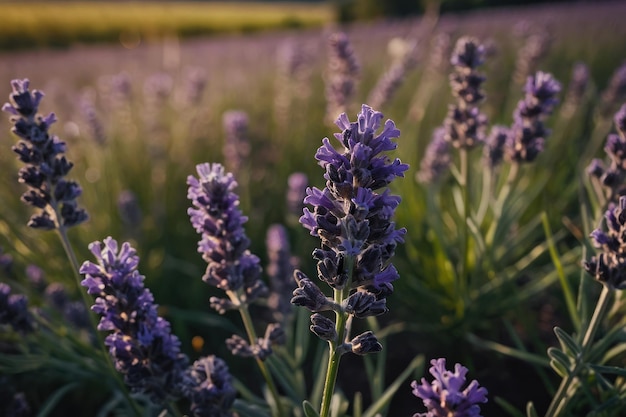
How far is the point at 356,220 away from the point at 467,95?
1391 mm

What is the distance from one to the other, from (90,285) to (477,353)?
2.11 metres

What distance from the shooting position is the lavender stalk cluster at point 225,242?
1545mm

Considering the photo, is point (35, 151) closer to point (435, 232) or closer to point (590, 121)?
point (435, 232)

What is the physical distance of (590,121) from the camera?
573cm

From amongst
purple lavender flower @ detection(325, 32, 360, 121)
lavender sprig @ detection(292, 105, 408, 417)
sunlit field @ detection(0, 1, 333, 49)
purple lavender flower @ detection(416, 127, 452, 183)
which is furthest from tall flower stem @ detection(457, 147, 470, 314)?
sunlit field @ detection(0, 1, 333, 49)

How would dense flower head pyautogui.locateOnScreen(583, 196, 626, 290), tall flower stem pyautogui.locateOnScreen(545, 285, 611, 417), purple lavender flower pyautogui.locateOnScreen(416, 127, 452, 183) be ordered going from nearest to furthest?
dense flower head pyautogui.locateOnScreen(583, 196, 626, 290), tall flower stem pyautogui.locateOnScreen(545, 285, 611, 417), purple lavender flower pyautogui.locateOnScreen(416, 127, 452, 183)

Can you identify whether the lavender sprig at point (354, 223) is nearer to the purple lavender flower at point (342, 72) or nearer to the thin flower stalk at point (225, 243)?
the thin flower stalk at point (225, 243)

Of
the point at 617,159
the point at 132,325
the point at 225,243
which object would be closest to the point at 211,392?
the point at 132,325

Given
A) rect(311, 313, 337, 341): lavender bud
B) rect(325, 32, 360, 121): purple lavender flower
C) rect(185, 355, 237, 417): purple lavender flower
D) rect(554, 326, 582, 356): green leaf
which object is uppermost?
rect(325, 32, 360, 121): purple lavender flower

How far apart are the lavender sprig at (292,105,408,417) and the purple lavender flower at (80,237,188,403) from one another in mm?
528

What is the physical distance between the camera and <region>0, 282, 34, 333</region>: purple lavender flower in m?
2.06

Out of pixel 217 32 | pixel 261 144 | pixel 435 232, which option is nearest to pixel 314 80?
pixel 261 144

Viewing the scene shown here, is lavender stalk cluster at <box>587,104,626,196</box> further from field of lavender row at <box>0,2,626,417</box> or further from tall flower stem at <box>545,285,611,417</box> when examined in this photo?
tall flower stem at <box>545,285,611,417</box>

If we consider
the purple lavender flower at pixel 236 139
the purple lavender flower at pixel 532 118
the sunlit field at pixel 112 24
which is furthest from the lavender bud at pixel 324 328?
the sunlit field at pixel 112 24
